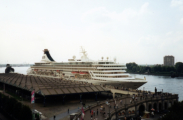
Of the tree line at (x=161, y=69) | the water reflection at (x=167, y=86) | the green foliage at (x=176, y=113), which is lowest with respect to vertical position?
the water reflection at (x=167, y=86)

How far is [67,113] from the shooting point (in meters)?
32.2

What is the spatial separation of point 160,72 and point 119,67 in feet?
348

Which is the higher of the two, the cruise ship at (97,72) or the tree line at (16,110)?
the cruise ship at (97,72)

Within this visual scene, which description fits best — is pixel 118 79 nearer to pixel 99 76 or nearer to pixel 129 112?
pixel 99 76

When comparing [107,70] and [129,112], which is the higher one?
[107,70]

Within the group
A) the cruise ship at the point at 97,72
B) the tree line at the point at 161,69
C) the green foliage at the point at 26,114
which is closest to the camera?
the green foliage at the point at 26,114

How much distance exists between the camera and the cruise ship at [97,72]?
4922 centimetres

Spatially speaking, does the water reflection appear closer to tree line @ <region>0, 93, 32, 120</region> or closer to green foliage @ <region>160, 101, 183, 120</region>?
green foliage @ <region>160, 101, 183, 120</region>

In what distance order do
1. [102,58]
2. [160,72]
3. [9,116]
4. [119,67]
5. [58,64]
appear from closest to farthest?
[9,116] < [119,67] < [102,58] < [58,64] < [160,72]

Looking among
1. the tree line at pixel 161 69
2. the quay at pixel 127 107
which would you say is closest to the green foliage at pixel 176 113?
the quay at pixel 127 107

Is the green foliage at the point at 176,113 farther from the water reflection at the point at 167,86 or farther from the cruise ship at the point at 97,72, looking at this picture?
the water reflection at the point at 167,86

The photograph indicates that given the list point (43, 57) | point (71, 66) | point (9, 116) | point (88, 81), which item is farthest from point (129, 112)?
point (43, 57)

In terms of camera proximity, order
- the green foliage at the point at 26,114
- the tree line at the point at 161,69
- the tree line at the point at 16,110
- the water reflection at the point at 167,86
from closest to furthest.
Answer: the green foliage at the point at 26,114, the tree line at the point at 16,110, the water reflection at the point at 167,86, the tree line at the point at 161,69

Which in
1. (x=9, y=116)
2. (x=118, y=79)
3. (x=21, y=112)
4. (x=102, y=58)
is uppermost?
(x=102, y=58)
